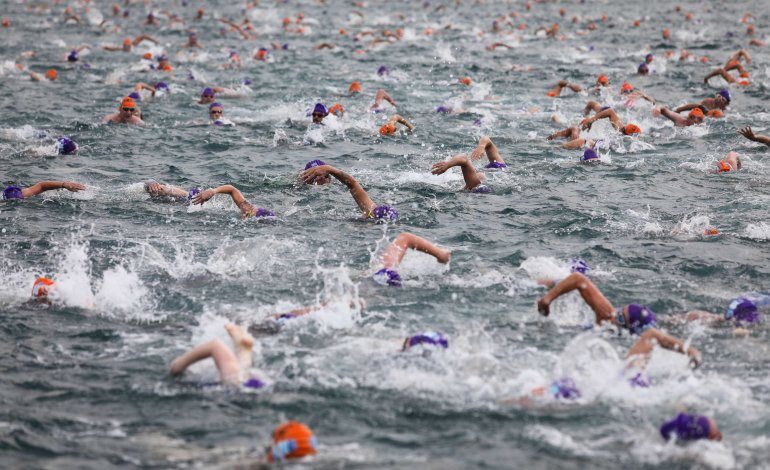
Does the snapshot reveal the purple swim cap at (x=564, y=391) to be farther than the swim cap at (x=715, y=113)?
No

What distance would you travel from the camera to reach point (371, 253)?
10305mm

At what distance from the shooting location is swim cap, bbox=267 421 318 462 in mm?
6094

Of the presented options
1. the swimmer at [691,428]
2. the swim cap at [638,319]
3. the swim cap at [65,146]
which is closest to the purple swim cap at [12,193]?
the swim cap at [65,146]

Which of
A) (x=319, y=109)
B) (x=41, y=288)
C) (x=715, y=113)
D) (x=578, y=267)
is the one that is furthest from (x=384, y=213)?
(x=715, y=113)

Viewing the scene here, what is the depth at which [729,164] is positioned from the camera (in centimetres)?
1421

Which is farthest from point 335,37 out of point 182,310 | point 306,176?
point 182,310

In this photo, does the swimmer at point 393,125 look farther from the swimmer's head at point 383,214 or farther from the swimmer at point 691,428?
the swimmer at point 691,428

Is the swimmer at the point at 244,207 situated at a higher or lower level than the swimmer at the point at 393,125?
lower

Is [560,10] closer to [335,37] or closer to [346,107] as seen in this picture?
[335,37]

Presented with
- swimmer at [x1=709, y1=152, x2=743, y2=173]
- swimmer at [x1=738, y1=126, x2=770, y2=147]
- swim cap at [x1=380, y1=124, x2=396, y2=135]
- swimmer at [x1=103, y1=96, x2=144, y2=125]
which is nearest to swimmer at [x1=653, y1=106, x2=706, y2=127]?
swimmer at [x1=738, y1=126, x2=770, y2=147]

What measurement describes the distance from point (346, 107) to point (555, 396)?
43.3 feet

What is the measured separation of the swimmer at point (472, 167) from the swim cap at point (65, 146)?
623 cm

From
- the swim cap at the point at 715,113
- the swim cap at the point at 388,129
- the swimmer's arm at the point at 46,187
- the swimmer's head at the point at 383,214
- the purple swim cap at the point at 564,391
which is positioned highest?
the swim cap at the point at 715,113

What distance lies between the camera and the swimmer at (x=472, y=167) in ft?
38.8
